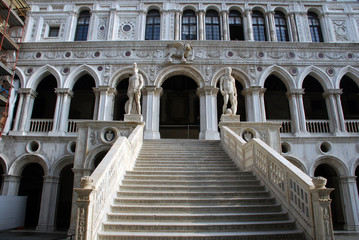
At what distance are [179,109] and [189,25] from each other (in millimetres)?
6299

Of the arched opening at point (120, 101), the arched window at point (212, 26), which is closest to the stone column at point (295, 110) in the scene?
the arched window at point (212, 26)

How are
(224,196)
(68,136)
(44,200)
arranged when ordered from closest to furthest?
(224,196), (44,200), (68,136)

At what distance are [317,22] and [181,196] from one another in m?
17.4

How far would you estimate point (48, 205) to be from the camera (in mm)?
13508

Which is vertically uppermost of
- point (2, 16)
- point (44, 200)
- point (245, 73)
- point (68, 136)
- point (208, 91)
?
point (2, 16)

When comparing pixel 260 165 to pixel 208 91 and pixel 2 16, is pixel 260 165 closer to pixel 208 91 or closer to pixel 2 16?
pixel 208 91

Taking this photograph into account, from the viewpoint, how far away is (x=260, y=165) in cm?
791

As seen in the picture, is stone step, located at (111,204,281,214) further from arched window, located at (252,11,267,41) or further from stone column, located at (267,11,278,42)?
arched window, located at (252,11,267,41)

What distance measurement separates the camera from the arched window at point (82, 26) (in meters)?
18.0

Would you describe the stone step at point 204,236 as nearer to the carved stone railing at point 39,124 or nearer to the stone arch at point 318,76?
the carved stone railing at point 39,124

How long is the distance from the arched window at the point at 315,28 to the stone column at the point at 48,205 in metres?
18.7

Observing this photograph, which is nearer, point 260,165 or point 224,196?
point 224,196

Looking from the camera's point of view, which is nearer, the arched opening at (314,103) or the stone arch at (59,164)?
the stone arch at (59,164)

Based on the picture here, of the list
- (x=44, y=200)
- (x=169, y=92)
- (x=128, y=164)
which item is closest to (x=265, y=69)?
(x=169, y=92)
